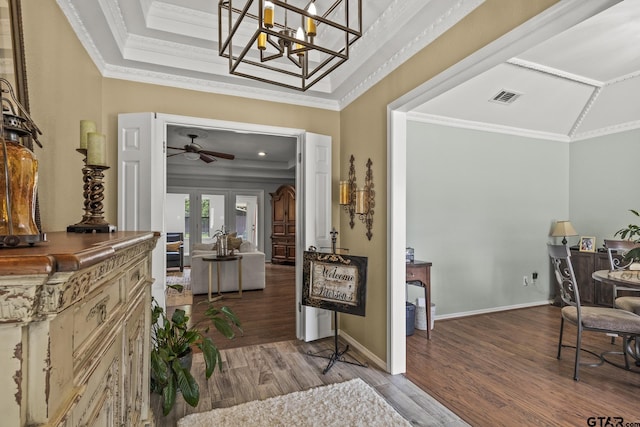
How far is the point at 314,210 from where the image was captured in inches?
139

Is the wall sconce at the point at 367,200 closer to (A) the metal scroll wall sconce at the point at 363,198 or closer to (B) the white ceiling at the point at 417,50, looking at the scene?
(A) the metal scroll wall sconce at the point at 363,198

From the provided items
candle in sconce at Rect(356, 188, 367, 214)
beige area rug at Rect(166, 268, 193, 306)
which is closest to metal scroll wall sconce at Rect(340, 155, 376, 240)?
candle in sconce at Rect(356, 188, 367, 214)

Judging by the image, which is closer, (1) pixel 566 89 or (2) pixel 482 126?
(1) pixel 566 89

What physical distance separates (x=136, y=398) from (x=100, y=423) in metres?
0.68

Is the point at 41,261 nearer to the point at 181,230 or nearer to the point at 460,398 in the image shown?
the point at 460,398

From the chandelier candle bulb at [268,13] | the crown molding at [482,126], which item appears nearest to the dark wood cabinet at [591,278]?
the crown molding at [482,126]

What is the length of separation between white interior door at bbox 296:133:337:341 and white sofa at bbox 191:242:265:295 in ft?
8.98

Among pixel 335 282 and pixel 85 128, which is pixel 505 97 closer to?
pixel 335 282

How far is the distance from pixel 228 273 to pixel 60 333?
558 centimetres

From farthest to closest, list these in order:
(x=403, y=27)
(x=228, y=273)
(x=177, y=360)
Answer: (x=228, y=273) < (x=403, y=27) < (x=177, y=360)

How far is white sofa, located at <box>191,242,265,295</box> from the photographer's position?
19.0 feet

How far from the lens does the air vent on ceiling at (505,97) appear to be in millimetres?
4031

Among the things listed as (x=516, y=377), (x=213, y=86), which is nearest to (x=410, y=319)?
(x=516, y=377)

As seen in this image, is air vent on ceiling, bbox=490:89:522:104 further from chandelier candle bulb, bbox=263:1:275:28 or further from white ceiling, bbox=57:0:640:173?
chandelier candle bulb, bbox=263:1:275:28
